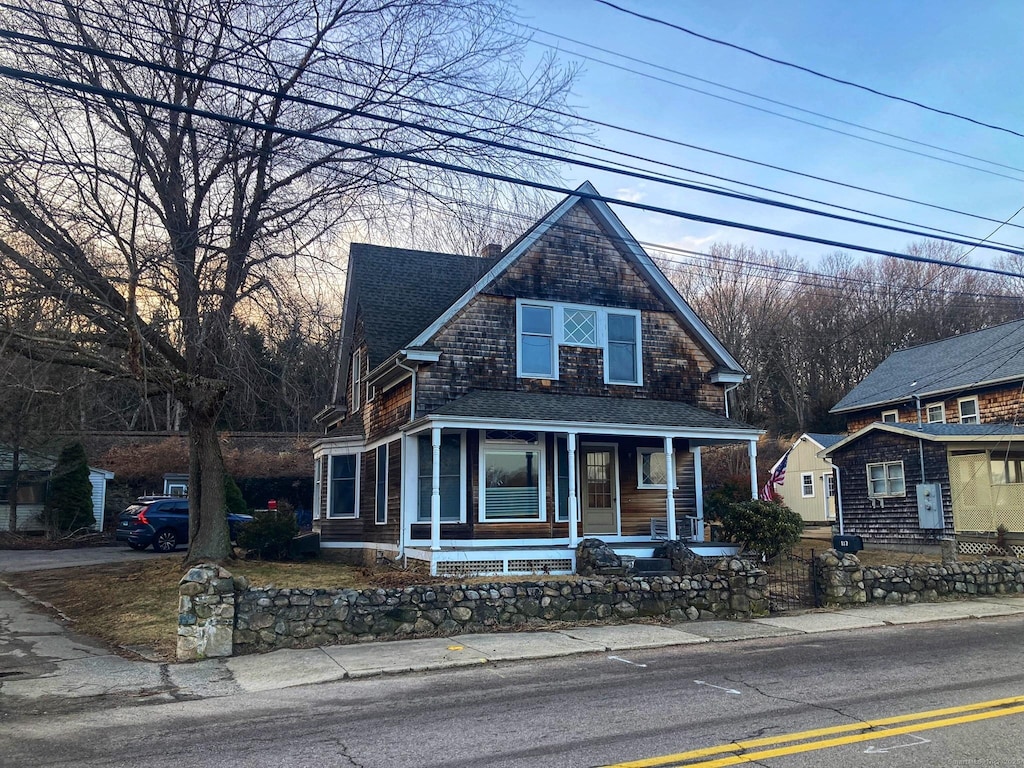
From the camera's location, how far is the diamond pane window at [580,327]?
65.3 feet

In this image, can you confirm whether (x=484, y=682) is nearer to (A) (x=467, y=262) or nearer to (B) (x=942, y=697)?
(B) (x=942, y=697)

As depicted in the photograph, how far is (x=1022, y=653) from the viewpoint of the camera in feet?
33.5

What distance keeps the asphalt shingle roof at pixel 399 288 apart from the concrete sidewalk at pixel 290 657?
10.4 meters

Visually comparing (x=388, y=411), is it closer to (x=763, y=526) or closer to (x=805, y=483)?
(x=763, y=526)

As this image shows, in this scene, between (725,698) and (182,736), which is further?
(725,698)

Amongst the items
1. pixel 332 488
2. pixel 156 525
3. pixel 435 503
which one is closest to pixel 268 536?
pixel 332 488

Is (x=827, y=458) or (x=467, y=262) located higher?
(x=467, y=262)

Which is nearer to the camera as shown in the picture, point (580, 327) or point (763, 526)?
point (763, 526)

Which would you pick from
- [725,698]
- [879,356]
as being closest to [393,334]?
[725,698]

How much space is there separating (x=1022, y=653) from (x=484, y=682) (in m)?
6.82

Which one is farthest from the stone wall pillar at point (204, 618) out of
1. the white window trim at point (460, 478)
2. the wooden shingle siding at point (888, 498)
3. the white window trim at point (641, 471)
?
the wooden shingle siding at point (888, 498)

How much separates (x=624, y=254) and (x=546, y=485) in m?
6.25

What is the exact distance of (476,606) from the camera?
1205 cm

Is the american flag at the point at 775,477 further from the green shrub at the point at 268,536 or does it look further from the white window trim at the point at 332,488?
the green shrub at the point at 268,536
